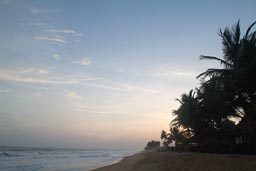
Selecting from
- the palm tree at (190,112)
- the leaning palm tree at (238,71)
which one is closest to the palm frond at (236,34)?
the leaning palm tree at (238,71)

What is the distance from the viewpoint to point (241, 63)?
16.5 m

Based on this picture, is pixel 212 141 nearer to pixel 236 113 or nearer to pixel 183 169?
pixel 236 113

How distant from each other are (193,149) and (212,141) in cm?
578

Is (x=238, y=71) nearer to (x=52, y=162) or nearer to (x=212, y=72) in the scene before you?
(x=212, y=72)

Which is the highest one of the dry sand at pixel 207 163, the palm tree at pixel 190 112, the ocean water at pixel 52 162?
the palm tree at pixel 190 112

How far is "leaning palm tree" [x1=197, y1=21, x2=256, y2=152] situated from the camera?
16.1m

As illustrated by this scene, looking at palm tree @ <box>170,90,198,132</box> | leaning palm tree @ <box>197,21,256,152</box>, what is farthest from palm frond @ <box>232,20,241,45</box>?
palm tree @ <box>170,90,198,132</box>

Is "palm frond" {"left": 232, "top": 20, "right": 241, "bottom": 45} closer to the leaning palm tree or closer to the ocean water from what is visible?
A: the leaning palm tree

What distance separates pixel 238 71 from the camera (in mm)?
15930

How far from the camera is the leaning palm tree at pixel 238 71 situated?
16.1 metres

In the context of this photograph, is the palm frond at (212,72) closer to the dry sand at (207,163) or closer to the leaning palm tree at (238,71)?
the leaning palm tree at (238,71)

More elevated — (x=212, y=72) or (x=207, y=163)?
(x=212, y=72)

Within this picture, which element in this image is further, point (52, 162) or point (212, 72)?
point (52, 162)

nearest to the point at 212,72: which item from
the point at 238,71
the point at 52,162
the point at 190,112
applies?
the point at 238,71
